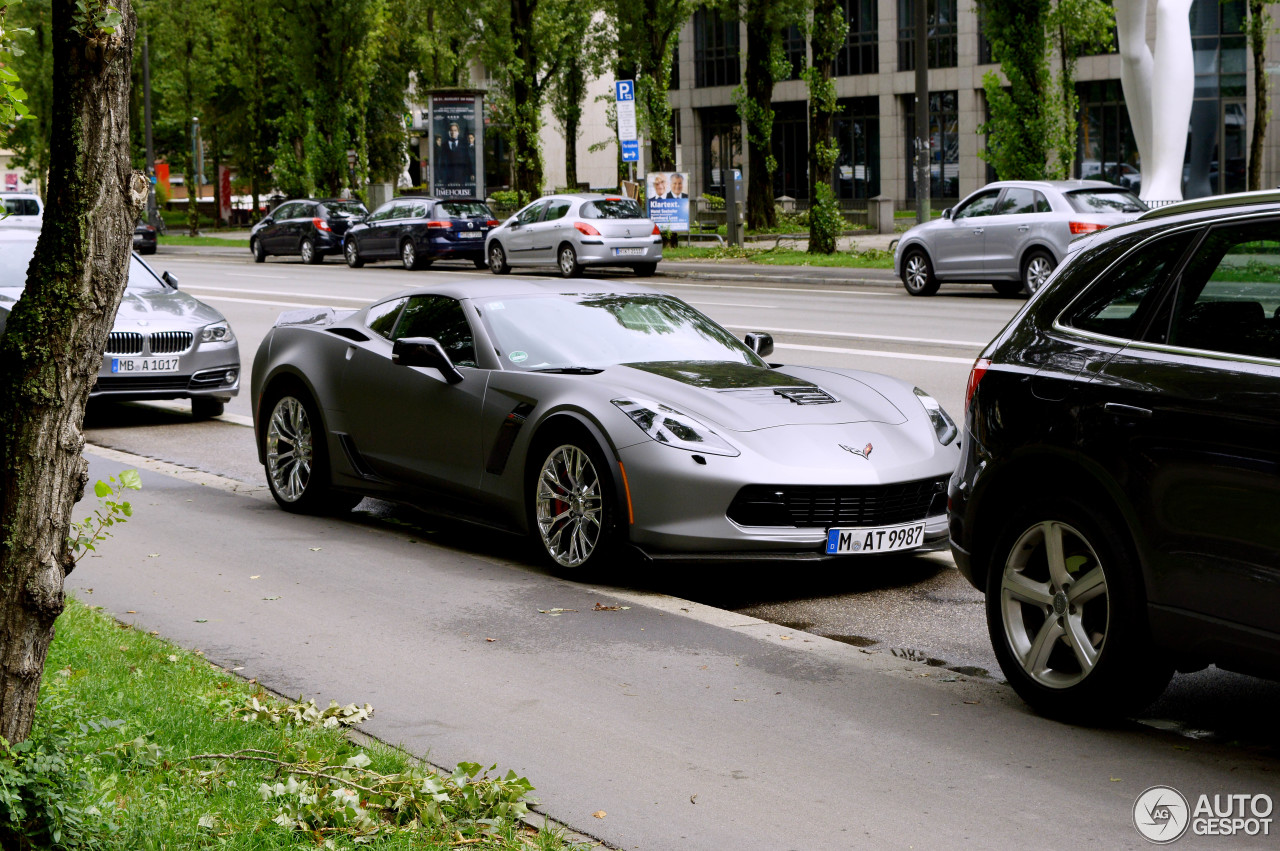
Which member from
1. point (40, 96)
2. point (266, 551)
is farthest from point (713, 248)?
point (40, 96)

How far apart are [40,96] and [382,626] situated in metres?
61.9

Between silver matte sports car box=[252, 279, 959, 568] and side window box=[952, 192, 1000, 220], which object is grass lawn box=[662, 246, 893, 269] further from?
silver matte sports car box=[252, 279, 959, 568]

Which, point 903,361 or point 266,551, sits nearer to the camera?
point 266,551

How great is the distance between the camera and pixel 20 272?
13539 millimetres

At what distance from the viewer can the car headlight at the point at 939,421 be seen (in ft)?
24.1

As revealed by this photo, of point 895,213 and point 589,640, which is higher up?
point 895,213

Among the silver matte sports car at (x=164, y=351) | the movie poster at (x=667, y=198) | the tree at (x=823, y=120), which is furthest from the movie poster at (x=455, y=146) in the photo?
the silver matte sports car at (x=164, y=351)

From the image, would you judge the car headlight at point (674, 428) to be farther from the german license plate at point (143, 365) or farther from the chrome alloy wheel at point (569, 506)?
the german license plate at point (143, 365)

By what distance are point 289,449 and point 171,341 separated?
433 cm

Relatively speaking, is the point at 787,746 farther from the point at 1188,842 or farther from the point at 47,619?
the point at 47,619

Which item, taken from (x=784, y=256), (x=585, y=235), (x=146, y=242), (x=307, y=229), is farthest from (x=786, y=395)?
(x=146, y=242)

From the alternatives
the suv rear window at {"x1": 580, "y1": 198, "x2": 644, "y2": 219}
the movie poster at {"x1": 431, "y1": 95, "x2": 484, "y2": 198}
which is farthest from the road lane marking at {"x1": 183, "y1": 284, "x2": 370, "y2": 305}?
the movie poster at {"x1": 431, "y1": 95, "x2": 484, "y2": 198}

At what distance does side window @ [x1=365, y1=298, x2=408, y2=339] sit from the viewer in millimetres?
8695

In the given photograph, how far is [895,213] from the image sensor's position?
55.2 metres
